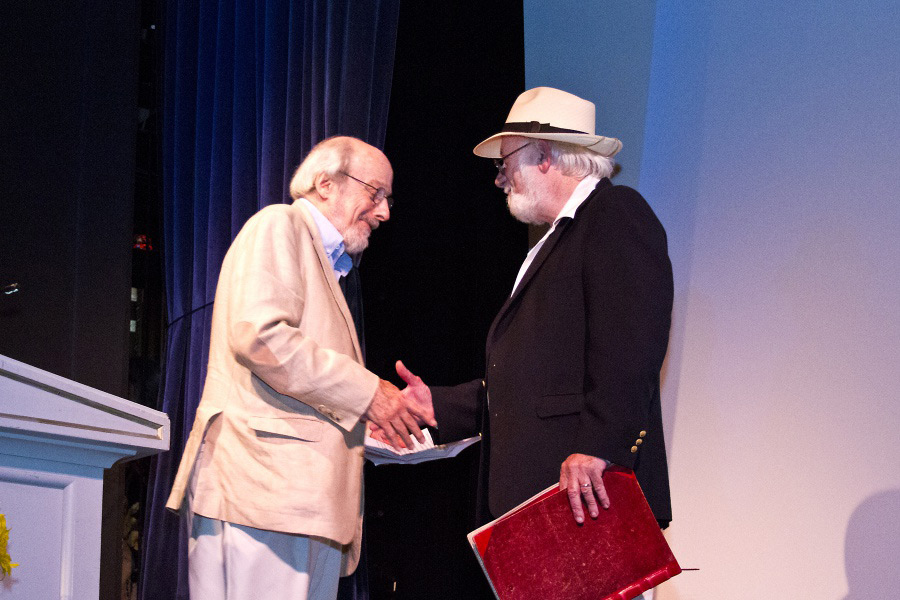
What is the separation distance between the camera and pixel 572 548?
188 cm

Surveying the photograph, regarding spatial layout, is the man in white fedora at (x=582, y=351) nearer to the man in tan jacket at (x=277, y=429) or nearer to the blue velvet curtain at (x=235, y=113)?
the man in tan jacket at (x=277, y=429)

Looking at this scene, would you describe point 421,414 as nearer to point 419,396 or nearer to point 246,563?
point 419,396

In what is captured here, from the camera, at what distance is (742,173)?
3207mm

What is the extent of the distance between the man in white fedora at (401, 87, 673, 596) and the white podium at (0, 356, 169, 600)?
0.91 metres

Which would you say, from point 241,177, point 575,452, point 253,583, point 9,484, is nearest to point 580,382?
point 575,452

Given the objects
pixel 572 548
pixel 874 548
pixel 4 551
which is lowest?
pixel 874 548

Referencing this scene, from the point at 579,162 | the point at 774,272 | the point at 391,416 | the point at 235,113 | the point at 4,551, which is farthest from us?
the point at 235,113

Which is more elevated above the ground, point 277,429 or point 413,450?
point 277,429

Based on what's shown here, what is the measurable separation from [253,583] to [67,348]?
5.06 ft

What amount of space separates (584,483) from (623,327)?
36 centimetres

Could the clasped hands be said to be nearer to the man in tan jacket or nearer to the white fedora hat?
the man in tan jacket

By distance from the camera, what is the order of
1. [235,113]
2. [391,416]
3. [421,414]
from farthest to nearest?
[235,113] < [421,414] < [391,416]

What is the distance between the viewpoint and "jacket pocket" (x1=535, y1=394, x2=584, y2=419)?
2016 millimetres

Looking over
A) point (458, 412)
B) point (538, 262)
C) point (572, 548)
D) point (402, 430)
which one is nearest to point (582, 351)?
point (538, 262)
